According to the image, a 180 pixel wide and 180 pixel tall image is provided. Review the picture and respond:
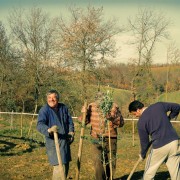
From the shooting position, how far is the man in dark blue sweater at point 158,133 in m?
5.60

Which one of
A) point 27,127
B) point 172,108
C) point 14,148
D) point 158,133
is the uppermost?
point 172,108

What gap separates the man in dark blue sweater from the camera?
220 inches

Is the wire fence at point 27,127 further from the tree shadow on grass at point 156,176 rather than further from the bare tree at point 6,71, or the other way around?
the tree shadow on grass at point 156,176

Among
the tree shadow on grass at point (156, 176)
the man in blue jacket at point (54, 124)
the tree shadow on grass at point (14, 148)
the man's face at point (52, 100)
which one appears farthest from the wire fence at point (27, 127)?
the man's face at point (52, 100)

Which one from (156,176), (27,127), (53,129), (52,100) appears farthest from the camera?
(27,127)

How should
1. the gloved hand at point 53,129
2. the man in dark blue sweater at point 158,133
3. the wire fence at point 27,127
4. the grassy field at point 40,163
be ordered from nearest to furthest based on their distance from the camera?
the gloved hand at point 53,129
the man in dark blue sweater at point 158,133
the grassy field at point 40,163
the wire fence at point 27,127

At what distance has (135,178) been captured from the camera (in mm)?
8609

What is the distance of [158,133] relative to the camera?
5.66 m

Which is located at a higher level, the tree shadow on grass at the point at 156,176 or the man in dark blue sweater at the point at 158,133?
the man in dark blue sweater at the point at 158,133

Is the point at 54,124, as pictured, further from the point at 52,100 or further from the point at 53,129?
the point at 53,129

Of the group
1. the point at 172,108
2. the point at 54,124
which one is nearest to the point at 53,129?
the point at 54,124

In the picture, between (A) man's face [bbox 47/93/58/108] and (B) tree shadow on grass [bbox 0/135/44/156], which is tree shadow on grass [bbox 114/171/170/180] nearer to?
(A) man's face [bbox 47/93/58/108]

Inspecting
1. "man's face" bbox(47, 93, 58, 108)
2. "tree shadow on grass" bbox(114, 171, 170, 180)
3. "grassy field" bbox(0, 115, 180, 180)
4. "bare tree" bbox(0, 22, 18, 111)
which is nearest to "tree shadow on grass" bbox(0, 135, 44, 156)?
"grassy field" bbox(0, 115, 180, 180)

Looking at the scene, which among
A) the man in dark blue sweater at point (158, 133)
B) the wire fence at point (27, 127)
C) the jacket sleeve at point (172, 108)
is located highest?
the jacket sleeve at point (172, 108)
